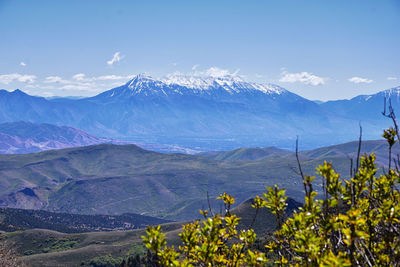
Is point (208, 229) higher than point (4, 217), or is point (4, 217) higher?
point (208, 229)

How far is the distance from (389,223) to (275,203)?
1.76 meters

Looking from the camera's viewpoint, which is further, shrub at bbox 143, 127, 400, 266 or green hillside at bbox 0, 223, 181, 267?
green hillside at bbox 0, 223, 181, 267

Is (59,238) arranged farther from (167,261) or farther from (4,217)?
(167,261)

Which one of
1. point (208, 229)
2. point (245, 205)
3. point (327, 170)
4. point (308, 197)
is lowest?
point (245, 205)

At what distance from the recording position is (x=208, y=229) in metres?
6.23

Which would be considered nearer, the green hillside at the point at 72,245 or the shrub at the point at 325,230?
the shrub at the point at 325,230

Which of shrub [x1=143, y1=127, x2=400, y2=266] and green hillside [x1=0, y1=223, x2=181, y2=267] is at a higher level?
shrub [x1=143, y1=127, x2=400, y2=266]

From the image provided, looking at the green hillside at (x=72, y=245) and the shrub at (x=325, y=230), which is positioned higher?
the shrub at (x=325, y=230)

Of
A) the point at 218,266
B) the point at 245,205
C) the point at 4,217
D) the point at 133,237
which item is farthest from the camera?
the point at 4,217

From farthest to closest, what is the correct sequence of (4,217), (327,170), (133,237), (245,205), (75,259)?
1. (4,217)
2. (245,205)
3. (133,237)
4. (75,259)
5. (327,170)

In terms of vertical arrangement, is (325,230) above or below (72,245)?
above

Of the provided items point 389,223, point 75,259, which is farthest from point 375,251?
point 75,259

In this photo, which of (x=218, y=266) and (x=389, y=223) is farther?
(x=218, y=266)

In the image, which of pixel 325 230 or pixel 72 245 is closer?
pixel 325 230
